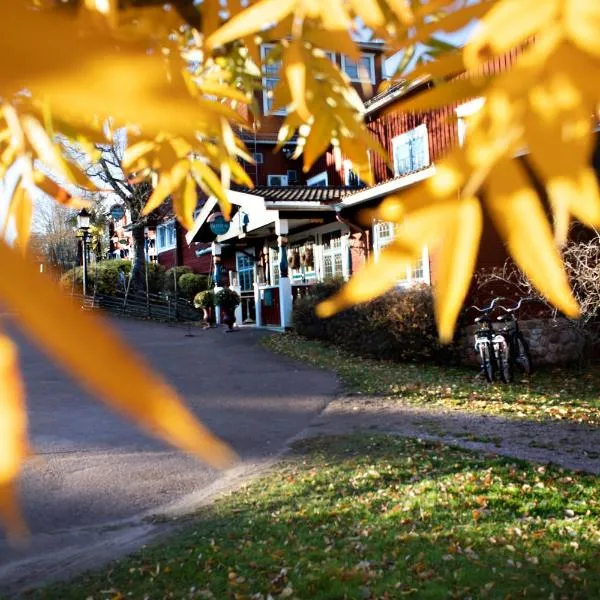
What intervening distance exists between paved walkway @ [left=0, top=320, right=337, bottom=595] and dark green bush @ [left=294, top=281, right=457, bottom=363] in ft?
5.48

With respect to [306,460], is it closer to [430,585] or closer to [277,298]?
[430,585]

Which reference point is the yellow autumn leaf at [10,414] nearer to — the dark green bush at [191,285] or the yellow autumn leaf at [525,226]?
the yellow autumn leaf at [525,226]

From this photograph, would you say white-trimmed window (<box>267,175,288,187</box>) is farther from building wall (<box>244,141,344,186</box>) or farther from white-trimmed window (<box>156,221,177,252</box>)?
white-trimmed window (<box>156,221,177,252</box>)

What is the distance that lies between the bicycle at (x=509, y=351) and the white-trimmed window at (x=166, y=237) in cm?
2436

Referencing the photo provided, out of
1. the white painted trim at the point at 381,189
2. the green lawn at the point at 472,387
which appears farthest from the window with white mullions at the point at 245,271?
the green lawn at the point at 472,387

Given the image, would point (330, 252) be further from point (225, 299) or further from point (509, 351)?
point (509, 351)

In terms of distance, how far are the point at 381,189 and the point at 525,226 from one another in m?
14.4

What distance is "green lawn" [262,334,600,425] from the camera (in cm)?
868

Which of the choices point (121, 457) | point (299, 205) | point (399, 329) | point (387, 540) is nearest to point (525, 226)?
point (387, 540)

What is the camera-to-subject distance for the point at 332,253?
1891 cm

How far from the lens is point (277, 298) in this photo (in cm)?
1962

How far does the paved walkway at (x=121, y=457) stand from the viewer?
5.00m

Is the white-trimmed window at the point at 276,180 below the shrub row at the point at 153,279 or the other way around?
the other way around

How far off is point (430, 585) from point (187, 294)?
24.7 meters
